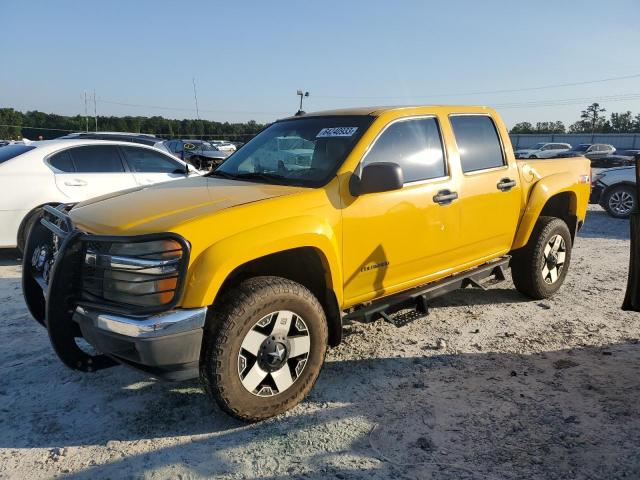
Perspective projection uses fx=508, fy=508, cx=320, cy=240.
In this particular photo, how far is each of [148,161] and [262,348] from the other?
5337mm

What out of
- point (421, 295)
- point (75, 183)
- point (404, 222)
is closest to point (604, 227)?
point (421, 295)

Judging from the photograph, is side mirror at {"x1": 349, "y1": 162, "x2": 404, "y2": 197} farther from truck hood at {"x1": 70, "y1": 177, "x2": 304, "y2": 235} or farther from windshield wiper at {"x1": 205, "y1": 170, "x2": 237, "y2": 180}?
windshield wiper at {"x1": 205, "y1": 170, "x2": 237, "y2": 180}

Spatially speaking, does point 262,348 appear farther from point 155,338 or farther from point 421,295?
point 421,295

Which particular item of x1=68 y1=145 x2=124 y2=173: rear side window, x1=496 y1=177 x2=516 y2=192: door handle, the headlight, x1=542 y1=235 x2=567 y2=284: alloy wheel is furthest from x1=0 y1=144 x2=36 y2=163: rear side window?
x1=542 y1=235 x2=567 y2=284: alloy wheel

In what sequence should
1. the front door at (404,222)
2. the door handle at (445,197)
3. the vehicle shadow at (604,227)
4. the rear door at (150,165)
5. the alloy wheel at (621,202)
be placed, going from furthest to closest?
the alloy wheel at (621,202), the vehicle shadow at (604,227), the rear door at (150,165), the door handle at (445,197), the front door at (404,222)

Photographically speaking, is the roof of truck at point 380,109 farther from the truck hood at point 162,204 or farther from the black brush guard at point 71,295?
the black brush guard at point 71,295

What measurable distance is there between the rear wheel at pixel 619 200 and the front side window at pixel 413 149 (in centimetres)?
904

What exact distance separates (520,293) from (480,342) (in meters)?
1.50

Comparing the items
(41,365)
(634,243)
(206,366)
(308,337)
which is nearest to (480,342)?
(634,243)

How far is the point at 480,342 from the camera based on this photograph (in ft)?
14.0

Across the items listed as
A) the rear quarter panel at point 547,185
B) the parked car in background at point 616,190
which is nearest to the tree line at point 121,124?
the parked car in background at point 616,190

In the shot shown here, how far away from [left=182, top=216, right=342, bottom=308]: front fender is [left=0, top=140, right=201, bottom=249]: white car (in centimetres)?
429

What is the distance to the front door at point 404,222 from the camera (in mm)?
3445

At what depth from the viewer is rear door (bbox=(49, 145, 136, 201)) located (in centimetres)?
654
